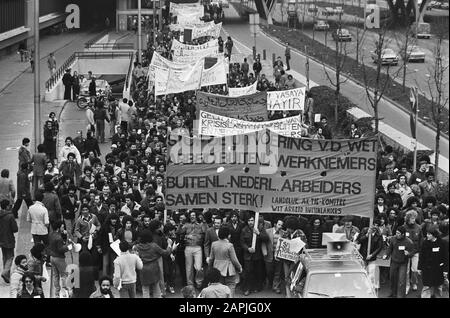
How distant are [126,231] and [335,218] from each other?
3.36 metres

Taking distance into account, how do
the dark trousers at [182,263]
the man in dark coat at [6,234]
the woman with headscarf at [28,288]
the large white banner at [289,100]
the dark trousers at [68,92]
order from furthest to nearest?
the dark trousers at [68,92] → the large white banner at [289,100] → the man in dark coat at [6,234] → the dark trousers at [182,263] → the woman with headscarf at [28,288]

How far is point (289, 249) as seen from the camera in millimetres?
18172

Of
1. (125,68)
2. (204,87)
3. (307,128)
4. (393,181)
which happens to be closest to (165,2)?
(125,68)

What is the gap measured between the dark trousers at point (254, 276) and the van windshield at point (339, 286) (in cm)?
285

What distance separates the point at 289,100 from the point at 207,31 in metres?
21.0

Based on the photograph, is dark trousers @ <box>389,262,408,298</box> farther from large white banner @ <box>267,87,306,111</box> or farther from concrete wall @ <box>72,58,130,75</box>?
concrete wall @ <box>72,58,130,75</box>

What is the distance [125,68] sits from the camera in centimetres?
5675

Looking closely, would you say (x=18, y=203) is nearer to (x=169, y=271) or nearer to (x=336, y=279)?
(x=169, y=271)

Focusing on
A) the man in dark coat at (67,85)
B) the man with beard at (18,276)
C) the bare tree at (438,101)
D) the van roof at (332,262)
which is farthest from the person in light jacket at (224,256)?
the man in dark coat at (67,85)

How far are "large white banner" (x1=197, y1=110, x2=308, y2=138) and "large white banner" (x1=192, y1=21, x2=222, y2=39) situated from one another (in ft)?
84.2

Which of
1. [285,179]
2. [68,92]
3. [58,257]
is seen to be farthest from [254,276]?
[68,92]

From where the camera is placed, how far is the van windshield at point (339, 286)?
50.6 feet

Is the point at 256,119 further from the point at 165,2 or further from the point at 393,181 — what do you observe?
the point at 165,2

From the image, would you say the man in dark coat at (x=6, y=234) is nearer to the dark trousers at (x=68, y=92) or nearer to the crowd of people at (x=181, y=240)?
the crowd of people at (x=181, y=240)
